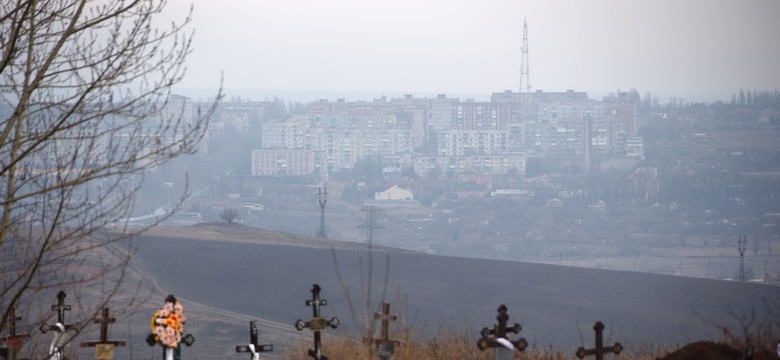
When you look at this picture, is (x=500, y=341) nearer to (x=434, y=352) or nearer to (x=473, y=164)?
(x=434, y=352)

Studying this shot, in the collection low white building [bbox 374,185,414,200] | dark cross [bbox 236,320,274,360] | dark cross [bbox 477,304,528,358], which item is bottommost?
low white building [bbox 374,185,414,200]

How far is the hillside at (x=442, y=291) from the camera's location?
20.8m

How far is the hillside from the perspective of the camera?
20.8 metres

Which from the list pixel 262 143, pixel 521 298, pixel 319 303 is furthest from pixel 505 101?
pixel 319 303

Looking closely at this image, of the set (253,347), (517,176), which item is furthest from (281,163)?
(253,347)

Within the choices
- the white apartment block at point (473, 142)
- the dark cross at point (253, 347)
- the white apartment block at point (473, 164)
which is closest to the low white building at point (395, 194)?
the white apartment block at point (473, 164)

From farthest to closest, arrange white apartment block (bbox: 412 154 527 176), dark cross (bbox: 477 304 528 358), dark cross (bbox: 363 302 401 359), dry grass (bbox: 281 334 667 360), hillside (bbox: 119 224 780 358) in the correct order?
1. white apartment block (bbox: 412 154 527 176)
2. hillside (bbox: 119 224 780 358)
3. dry grass (bbox: 281 334 667 360)
4. dark cross (bbox: 363 302 401 359)
5. dark cross (bbox: 477 304 528 358)

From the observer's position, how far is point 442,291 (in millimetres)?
26453

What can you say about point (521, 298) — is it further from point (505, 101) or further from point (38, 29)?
point (505, 101)

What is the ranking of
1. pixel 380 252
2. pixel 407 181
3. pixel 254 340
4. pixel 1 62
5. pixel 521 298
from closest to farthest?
pixel 1 62, pixel 254 340, pixel 521 298, pixel 380 252, pixel 407 181

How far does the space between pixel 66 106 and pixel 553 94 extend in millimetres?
100156

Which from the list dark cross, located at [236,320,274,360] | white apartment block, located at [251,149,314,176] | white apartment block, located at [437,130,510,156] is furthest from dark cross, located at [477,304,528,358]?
white apartment block, located at [437,130,510,156]

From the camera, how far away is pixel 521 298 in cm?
2627

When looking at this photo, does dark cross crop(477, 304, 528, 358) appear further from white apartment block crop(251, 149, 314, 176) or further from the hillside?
white apartment block crop(251, 149, 314, 176)
